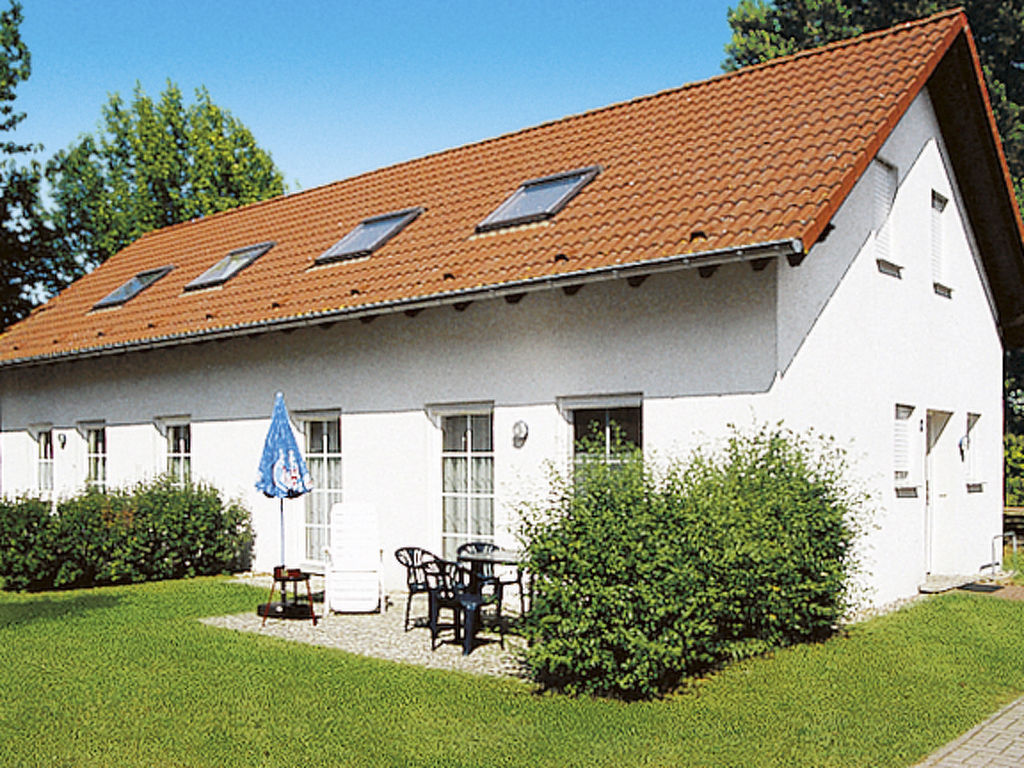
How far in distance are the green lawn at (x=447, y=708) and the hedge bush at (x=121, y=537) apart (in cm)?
381

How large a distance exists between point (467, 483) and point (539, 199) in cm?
355

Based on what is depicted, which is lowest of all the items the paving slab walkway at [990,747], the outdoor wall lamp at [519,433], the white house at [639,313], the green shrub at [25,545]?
the paving slab walkway at [990,747]

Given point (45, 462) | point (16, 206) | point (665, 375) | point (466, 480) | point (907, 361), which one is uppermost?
point (16, 206)

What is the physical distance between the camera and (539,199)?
12.8 m

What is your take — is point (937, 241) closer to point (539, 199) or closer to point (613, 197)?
point (613, 197)

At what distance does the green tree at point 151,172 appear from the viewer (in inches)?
1340

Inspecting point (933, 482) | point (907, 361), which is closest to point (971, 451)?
point (933, 482)

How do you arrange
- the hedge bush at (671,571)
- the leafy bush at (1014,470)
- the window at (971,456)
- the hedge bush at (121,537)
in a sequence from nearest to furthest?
the hedge bush at (671,571) → the hedge bush at (121,537) → the window at (971,456) → the leafy bush at (1014,470)

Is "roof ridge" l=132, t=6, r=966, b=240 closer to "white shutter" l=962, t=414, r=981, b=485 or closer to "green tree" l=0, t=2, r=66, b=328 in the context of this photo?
"white shutter" l=962, t=414, r=981, b=485

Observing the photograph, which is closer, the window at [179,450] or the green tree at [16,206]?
the window at [179,450]

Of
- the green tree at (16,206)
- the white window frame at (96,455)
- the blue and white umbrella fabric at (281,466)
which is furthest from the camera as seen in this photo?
the green tree at (16,206)

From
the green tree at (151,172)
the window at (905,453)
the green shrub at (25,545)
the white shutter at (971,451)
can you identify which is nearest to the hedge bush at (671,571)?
the window at (905,453)

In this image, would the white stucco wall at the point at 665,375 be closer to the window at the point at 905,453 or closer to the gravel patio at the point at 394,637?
the window at the point at 905,453

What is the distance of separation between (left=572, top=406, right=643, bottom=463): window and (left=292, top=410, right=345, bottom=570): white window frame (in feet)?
12.9
